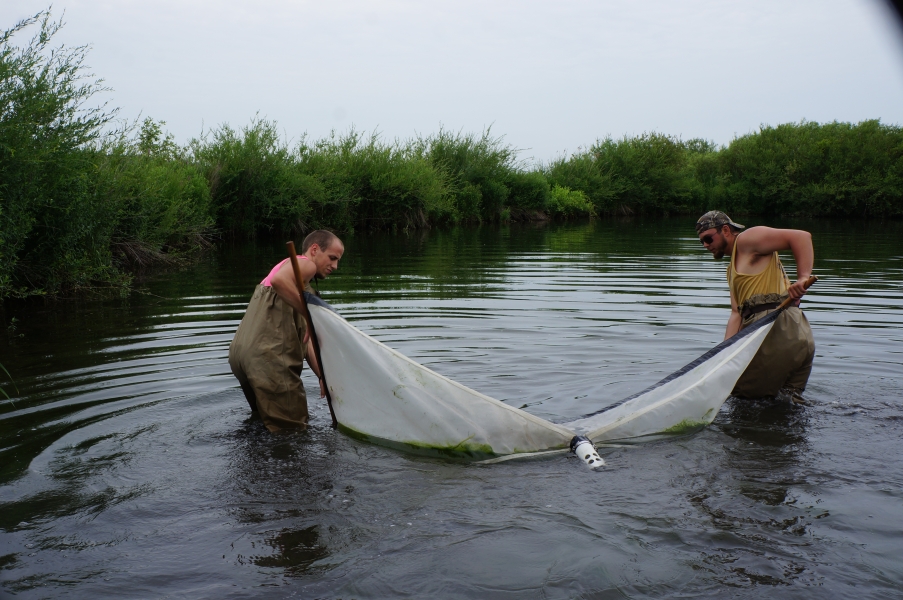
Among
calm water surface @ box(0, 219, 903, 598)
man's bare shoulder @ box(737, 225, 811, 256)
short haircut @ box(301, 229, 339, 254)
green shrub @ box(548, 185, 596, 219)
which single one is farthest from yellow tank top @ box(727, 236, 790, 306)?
green shrub @ box(548, 185, 596, 219)

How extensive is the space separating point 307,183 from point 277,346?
2849 cm

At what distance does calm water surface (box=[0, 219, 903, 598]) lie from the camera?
3805mm

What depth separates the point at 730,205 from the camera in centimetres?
6950

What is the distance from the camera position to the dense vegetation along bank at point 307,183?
1283 centimetres

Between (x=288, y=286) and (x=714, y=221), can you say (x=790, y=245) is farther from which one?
(x=288, y=286)

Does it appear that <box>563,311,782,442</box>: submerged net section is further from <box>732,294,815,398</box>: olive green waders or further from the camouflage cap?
the camouflage cap

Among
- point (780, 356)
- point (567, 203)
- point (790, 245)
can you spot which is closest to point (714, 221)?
point (790, 245)

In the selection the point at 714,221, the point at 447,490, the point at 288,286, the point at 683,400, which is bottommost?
the point at 447,490

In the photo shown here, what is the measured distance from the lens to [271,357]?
6.30 meters

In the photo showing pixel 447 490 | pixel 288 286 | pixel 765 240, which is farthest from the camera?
pixel 765 240

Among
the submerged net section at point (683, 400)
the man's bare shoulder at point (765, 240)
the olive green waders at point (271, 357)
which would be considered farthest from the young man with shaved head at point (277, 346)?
the man's bare shoulder at point (765, 240)

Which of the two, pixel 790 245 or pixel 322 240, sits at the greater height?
pixel 322 240

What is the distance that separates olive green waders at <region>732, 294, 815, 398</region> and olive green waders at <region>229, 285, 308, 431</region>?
13.7 ft

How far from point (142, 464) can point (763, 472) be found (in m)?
4.63
